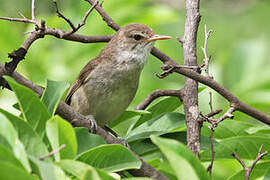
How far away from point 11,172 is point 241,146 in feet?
3.64

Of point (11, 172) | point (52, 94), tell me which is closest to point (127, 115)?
point (52, 94)

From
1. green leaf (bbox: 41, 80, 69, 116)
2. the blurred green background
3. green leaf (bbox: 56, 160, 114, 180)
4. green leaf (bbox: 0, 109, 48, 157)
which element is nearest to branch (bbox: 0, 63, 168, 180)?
green leaf (bbox: 41, 80, 69, 116)

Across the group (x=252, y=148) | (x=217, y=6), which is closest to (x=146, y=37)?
(x=252, y=148)

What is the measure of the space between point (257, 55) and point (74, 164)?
266cm

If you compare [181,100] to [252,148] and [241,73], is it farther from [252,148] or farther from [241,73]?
[241,73]

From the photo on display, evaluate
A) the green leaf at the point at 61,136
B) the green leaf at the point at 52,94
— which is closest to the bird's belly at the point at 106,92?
the green leaf at the point at 52,94

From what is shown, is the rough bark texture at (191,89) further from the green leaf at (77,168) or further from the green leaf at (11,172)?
the green leaf at (11,172)

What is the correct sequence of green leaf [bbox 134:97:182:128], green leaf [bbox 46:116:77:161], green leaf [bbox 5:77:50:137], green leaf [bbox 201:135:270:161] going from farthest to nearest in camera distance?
green leaf [bbox 134:97:182:128], green leaf [bbox 201:135:270:161], green leaf [bbox 5:77:50:137], green leaf [bbox 46:116:77:161]

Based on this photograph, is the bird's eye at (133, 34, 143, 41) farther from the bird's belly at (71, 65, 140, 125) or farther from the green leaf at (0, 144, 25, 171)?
the green leaf at (0, 144, 25, 171)

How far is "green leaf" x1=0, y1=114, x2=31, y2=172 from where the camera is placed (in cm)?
126

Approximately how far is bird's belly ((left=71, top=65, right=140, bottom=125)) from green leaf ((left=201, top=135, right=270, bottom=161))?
1197 mm

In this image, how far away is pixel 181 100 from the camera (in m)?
2.36

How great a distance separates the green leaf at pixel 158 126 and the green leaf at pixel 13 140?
2.88 feet

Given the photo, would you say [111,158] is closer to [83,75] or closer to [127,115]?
[127,115]
